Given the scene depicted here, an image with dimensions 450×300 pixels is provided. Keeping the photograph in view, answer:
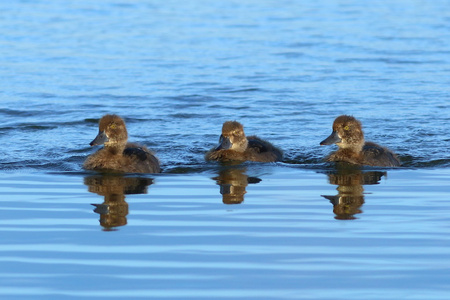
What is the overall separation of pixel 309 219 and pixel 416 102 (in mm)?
9427

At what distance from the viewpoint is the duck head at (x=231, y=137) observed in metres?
13.0

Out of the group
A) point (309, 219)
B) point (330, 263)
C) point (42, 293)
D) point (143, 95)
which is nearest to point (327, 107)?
point (143, 95)

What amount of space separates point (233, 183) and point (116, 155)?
5.68ft

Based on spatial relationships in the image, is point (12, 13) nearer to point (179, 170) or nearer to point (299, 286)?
point (179, 170)

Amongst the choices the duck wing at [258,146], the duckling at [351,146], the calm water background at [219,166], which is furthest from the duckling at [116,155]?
the duckling at [351,146]

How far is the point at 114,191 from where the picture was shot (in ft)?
36.4

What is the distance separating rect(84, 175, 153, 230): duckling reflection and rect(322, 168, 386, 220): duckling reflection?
222 centimetres

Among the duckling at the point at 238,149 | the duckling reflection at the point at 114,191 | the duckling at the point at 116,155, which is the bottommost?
the duckling reflection at the point at 114,191

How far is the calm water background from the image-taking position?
7559mm

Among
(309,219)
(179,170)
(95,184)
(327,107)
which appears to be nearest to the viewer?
(309,219)

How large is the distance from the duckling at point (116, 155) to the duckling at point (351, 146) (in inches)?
97.9

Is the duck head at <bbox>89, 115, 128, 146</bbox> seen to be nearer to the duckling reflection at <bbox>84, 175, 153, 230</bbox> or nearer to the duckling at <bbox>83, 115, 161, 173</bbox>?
the duckling at <bbox>83, 115, 161, 173</bbox>

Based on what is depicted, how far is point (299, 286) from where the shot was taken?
23.6 ft

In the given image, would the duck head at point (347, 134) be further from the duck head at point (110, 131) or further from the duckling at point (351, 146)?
the duck head at point (110, 131)
